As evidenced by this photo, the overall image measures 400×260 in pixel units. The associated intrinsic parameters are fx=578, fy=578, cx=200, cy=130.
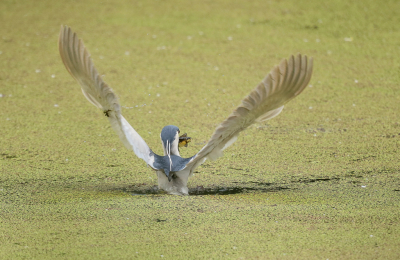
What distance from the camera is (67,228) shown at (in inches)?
102

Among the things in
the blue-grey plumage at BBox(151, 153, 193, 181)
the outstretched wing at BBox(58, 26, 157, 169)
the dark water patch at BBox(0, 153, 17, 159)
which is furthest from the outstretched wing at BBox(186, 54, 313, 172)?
the dark water patch at BBox(0, 153, 17, 159)

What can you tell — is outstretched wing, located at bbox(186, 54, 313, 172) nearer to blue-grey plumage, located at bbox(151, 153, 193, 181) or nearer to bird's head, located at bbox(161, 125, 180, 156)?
blue-grey plumage, located at bbox(151, 153, 193, 181)

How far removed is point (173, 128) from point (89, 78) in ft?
1.74

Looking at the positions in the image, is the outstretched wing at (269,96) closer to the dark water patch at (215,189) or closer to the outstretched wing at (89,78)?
the dark water patch at (215,189)

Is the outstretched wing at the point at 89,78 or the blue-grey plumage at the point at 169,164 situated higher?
the outstretched wing at the point at 89,78

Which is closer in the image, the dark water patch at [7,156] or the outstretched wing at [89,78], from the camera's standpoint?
the outstretched wing at [89,78]

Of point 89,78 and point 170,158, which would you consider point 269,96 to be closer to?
point 170,158

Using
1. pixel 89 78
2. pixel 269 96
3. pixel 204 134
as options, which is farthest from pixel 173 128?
pixel 204 134

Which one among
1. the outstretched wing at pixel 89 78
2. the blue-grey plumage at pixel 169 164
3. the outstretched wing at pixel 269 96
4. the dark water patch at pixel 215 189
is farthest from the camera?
the dark water patch at pixel 215 189

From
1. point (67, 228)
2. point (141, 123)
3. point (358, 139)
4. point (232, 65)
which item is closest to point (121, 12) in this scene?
point (232, 65)

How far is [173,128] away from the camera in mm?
3096

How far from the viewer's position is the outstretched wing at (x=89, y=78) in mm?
2814

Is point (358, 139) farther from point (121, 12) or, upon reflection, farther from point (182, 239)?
point (121, 12)

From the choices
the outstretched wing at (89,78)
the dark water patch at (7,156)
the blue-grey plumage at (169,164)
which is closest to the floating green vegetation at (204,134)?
the dark water patch at (7,156)
